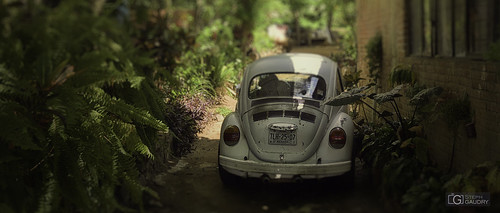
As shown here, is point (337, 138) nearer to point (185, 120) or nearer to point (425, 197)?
point (425, 197)

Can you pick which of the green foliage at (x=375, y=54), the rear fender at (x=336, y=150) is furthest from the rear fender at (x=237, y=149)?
the green foliage at (x=375, y=54)

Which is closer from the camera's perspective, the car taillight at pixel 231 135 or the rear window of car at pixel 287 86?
the car taillight at pixel 231 135

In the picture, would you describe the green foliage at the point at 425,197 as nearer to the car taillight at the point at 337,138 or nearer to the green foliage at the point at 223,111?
the car taillight at the point at 337,138

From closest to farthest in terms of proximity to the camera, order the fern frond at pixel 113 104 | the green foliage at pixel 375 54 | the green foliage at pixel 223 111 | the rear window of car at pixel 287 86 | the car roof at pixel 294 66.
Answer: the fern frond at pixel 113 104
the rear window of car at pixel 287 86
the car roof at pixel 294 66
the green foliage at pixel 375 54
the green foliage at pixel 223 111

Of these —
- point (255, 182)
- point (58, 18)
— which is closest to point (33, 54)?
point (58, 18)

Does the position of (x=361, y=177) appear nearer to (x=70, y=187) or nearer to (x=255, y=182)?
(x=255, y=182)

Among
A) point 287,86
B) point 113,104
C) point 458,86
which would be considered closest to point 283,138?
point 287,86

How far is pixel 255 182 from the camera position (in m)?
6.40

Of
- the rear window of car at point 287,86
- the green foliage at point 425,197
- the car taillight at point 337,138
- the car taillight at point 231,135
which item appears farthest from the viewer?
the rear window of car at point 287,86

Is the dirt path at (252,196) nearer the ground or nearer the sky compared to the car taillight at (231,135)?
nearer the ground

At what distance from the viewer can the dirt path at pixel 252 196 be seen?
5.46 metres

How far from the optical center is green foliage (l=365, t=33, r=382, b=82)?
9422mm

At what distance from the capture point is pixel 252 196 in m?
5.91

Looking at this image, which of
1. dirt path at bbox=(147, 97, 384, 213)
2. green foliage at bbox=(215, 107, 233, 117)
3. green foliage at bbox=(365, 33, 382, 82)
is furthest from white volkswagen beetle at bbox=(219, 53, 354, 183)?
green foliage at bbox=(365, 33, 382, 82)
